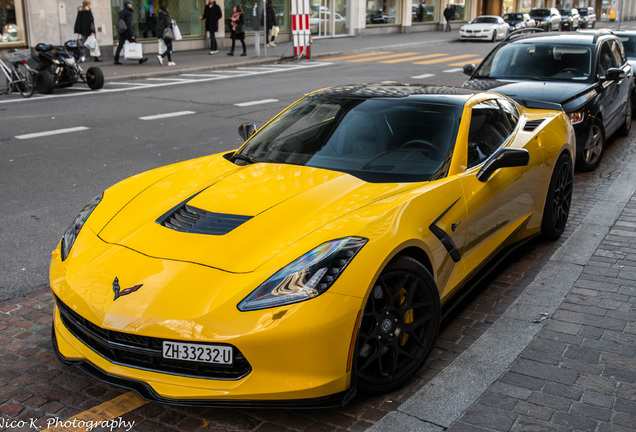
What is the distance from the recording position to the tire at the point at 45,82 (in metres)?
16.3

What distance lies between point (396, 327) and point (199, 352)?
1.05m

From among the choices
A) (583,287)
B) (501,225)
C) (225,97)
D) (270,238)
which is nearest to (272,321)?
(270,238)

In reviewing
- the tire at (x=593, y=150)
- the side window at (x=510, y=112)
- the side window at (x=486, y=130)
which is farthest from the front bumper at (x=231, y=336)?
the tire at (x=593, y=150)

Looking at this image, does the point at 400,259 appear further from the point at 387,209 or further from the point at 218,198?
the point at 218,198

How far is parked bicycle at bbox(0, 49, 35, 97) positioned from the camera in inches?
640

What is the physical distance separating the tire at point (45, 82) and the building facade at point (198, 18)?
723cm

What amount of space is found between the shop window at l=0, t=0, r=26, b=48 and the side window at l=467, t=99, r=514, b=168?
2119 cm

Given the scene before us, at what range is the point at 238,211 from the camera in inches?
152

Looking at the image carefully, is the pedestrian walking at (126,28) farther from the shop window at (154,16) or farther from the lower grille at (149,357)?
the lower grille at (149,357)

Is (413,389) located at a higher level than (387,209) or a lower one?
lower

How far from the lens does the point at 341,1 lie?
1487 inches

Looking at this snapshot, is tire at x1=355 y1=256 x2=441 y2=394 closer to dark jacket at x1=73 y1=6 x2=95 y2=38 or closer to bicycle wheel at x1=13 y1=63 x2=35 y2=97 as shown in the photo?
bicycle wheel at x1=13 y1=63 x2=35 y2=97

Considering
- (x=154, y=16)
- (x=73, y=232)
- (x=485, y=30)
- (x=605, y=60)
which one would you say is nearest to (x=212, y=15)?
(x=154, y=16)

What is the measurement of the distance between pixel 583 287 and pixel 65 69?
14754 millimetres
